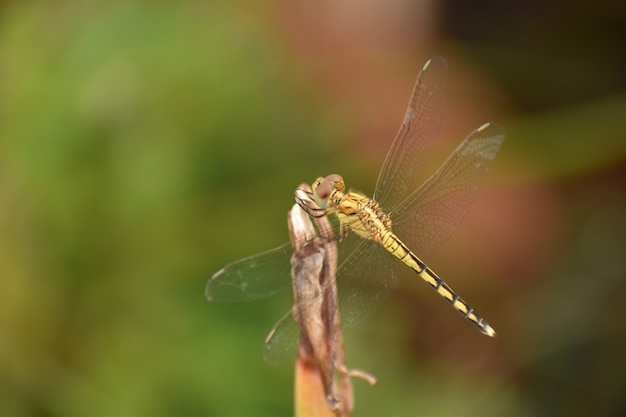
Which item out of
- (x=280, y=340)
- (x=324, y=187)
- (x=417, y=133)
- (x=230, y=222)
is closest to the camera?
(x=280, y=340)

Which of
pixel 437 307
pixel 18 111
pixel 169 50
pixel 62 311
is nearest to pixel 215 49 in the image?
pixel 169 50

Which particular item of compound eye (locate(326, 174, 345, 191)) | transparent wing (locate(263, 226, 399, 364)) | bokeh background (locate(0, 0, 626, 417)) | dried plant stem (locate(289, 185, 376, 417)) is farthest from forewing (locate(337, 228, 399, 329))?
bokeh background (locate(0, 0, 626, 417))

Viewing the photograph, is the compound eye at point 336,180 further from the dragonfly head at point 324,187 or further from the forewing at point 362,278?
the forewing at point 362,278

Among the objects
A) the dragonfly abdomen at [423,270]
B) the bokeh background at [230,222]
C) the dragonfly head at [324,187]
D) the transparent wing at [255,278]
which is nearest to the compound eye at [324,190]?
the dragonfly head at [324,187]

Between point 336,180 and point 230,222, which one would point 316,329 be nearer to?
point 336,180

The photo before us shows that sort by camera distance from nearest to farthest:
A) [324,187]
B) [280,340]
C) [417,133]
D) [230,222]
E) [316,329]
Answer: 1. [316,329]
2. [280,340]
3. [324,187]
4. [417,133]
5. [230,222]

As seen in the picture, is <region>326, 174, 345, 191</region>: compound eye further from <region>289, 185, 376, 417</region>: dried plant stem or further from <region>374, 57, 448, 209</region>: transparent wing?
<region>289, 185, 376, 417</region>: dried plant stem

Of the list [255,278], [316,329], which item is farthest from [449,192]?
[316,329]

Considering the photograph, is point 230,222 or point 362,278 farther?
point 230,222
